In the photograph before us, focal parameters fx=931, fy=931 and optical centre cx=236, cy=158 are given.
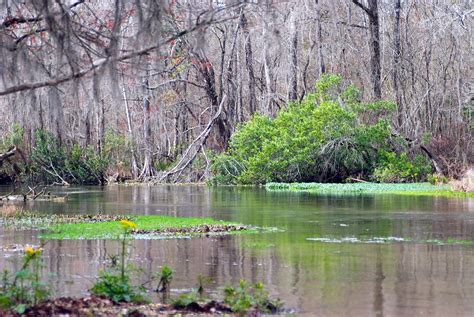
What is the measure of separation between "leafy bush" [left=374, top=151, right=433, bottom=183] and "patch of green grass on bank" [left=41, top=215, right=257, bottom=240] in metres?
20.5

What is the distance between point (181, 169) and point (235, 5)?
123 feet

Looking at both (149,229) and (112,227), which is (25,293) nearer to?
(149,229)

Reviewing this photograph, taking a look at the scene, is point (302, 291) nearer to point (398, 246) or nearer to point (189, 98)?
point (398, 246)

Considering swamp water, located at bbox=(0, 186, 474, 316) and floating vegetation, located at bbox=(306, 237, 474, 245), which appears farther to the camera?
floating vegetation, located at bbox=(306, 237, 474, 245)

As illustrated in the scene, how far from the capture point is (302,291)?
11.5 meters

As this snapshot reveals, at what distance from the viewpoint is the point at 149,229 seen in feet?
64.7

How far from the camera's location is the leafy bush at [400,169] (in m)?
40.7

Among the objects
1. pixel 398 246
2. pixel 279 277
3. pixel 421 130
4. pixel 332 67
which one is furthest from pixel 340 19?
pixel 279 277

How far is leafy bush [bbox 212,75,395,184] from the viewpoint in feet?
135

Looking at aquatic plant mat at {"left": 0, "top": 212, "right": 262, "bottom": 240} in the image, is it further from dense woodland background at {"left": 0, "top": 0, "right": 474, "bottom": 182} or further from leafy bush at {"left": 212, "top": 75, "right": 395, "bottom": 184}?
leafy bush at {"left": 212, "top": 75, "right": 395, "bottom": 184}

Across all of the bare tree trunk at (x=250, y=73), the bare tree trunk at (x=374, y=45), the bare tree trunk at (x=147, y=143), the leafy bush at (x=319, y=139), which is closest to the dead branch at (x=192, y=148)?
the bare tree trunk at (x=250, y=73)

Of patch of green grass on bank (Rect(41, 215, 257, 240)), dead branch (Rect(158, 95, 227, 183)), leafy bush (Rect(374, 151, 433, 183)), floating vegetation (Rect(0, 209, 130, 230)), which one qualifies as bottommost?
patch of green grass on bank (Rect(41, 215, 257, 240))

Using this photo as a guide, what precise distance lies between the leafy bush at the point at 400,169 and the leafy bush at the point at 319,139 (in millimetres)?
837

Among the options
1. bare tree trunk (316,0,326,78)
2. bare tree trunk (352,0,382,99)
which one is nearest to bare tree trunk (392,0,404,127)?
bare tree trunk (352,0,382,99)
